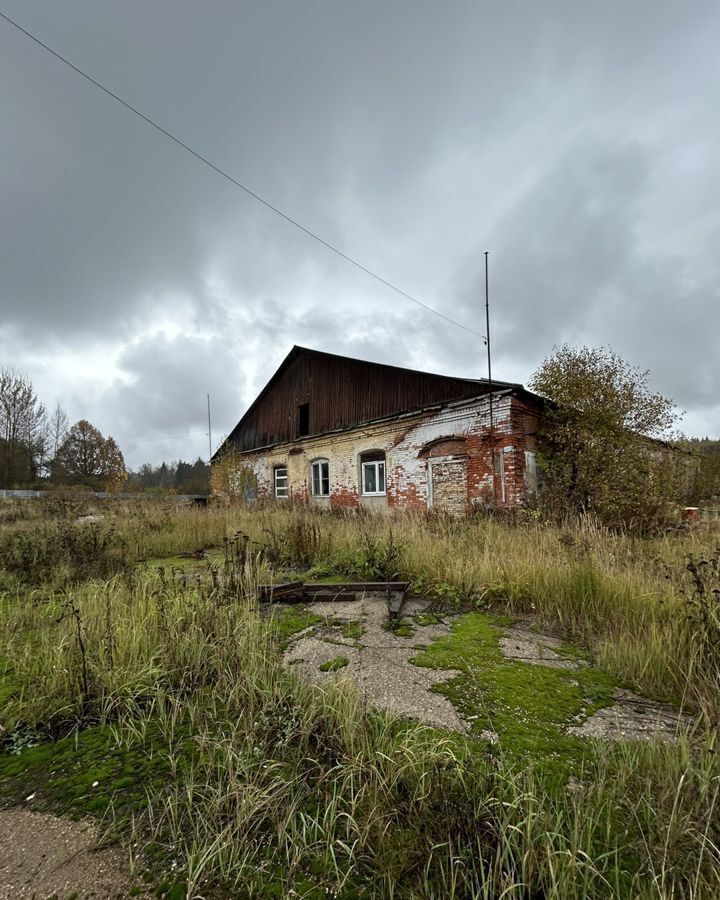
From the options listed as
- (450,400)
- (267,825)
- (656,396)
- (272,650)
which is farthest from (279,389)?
(267,825)

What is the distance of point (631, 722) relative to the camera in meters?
1.96

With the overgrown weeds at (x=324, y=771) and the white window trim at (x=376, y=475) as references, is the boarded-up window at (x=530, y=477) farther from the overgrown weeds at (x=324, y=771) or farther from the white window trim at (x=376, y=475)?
the overgrown weeds at (x=324, y=771)

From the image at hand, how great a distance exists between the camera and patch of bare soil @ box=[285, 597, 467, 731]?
2.10 m

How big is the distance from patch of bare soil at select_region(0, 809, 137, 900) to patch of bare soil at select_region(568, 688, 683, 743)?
6.05 feet

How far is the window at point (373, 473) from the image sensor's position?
47.3 feet

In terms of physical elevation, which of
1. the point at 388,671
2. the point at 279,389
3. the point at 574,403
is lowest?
the point at 388,671

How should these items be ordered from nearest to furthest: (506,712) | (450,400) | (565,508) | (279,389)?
(506,712), (565,508), (450,400), (279,389)

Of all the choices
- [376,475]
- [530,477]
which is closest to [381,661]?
[530,477]

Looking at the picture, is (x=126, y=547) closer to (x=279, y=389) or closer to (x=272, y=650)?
(x=272, y=650)

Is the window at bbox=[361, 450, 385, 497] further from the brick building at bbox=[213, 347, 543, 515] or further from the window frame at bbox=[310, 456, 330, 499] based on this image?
the window frame at bbox=[310, 456, 330, 499]

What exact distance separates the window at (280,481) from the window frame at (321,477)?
88.8 inches

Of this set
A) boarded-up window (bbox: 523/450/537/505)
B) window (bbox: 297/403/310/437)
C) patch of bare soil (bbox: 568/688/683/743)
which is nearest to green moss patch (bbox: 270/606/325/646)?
patch of bare soil (bbox: 568/688/683/743)

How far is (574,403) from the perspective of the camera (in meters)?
10.3

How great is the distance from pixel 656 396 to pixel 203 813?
39.5ft
